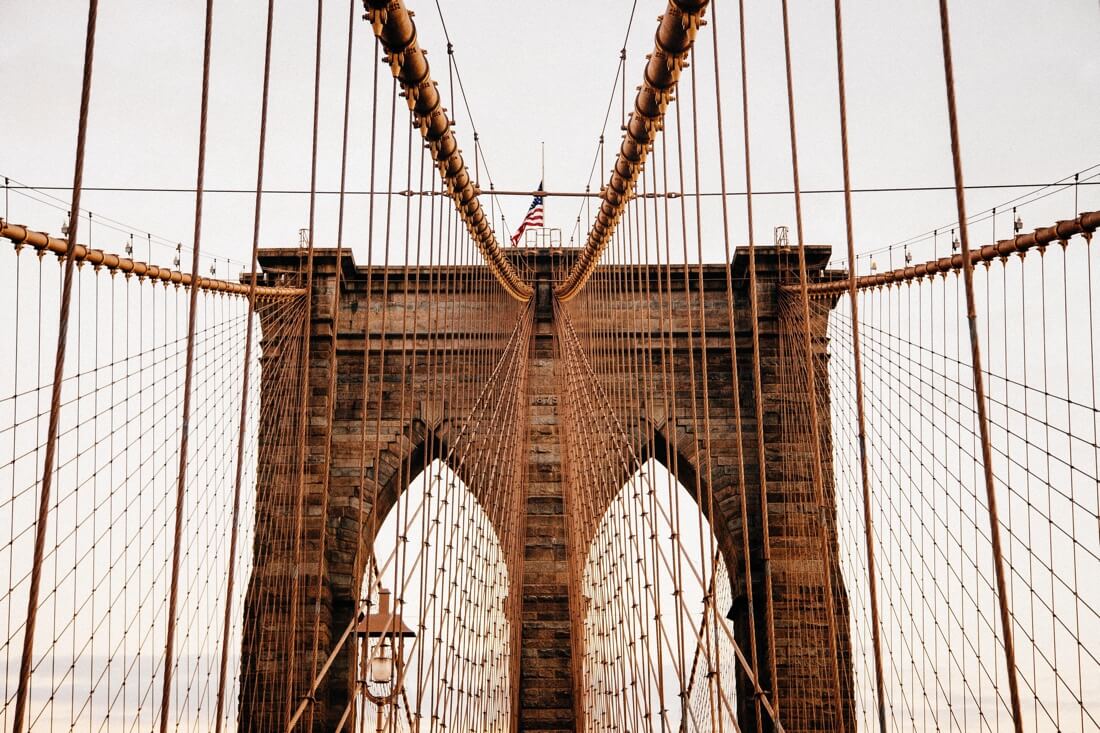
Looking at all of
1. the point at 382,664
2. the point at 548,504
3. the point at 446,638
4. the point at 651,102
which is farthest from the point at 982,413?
the point at 548,504

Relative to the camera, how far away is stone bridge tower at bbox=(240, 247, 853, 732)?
43.1 ft

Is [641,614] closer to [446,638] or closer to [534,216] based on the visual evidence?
[446,638]

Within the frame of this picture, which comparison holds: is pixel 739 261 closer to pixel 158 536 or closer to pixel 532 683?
pixel 532 683

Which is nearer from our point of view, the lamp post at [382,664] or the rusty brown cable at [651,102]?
the rusty brown cable at [651,102]

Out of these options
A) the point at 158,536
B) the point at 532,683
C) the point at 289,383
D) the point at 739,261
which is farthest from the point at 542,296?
the point at 158,536

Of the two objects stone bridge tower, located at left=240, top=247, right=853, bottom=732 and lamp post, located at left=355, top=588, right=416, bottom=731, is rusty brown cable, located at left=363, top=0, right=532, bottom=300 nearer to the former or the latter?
lamp post, located at left=355, top=588, right=416, bottom=731

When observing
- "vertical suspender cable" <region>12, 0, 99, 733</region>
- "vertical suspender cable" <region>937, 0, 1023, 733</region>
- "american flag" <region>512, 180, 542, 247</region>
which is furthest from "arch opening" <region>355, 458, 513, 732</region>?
"american flag" <region>512, 180, 542, 247</region>

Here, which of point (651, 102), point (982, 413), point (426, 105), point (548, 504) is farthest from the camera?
point (548, 504)

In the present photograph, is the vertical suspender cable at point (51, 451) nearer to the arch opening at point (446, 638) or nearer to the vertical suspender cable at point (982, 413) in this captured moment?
the vertical suspender cable at point (982, 413)

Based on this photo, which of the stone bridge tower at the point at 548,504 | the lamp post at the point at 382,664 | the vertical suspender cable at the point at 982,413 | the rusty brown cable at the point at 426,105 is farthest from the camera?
the stone bridge tower at the point at 548,504

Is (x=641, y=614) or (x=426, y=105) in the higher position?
(x=426, y=105)

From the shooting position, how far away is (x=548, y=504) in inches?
570

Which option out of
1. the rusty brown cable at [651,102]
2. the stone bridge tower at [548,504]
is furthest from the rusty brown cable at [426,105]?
the stone bridge tower at [548,504]

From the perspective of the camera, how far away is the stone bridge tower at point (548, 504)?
13148 millimetres
